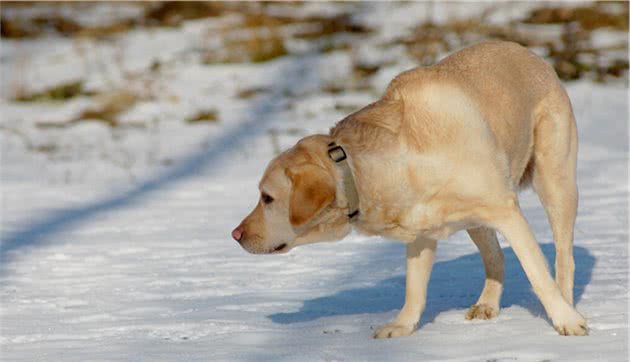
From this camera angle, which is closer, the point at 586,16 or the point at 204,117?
the point at 204,117

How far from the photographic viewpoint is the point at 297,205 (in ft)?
16.0

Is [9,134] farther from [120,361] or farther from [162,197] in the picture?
[120,361]

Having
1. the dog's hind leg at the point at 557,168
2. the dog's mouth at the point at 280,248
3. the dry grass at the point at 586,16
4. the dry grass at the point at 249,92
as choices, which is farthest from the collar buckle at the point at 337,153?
the dry grass at the point at 586,16

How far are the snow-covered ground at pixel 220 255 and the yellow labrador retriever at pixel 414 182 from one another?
0.33 m

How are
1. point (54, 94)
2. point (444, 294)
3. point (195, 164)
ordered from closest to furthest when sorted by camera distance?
point (444, 294) → point (195, 164) → point (54, 94)

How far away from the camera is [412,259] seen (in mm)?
5660

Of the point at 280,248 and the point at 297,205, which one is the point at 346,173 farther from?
the point at 280,248

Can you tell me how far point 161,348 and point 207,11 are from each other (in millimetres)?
16565

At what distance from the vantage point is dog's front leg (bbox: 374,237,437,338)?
5.48 metres

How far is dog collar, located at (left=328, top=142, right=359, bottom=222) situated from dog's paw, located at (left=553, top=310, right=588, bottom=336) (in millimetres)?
997

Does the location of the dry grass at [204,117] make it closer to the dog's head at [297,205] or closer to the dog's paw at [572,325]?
the dog's head at [297,205]

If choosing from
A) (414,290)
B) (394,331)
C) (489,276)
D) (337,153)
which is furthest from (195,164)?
(337,153)

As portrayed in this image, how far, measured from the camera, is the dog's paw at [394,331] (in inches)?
215

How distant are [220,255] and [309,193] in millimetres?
2803
